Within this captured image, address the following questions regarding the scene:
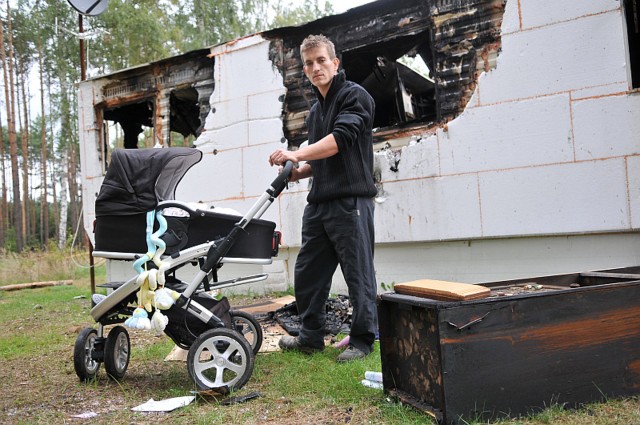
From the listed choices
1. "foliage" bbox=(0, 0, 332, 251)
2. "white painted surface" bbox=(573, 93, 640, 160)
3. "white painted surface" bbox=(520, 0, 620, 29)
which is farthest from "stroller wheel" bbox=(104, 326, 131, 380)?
"foliage" bbox=(0, 0, 332, 251)

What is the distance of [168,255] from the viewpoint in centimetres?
294

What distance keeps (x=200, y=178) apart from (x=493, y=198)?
409 centimetres

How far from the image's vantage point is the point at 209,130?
23.9 ft

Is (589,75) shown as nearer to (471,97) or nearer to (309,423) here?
(471,97)

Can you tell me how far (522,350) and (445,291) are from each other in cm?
40

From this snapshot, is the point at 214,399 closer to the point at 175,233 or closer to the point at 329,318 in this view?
the point at 175,233

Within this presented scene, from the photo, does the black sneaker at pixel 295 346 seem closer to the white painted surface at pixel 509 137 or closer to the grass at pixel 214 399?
the grass at pixel 214 399

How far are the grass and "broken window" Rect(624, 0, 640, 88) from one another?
387 centimetres

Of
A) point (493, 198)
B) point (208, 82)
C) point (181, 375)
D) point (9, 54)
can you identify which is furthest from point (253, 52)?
point (9, 54)

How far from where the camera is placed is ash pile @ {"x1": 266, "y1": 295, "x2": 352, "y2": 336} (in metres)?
4.34

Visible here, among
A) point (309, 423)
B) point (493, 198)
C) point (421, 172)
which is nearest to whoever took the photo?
point (309, 423)

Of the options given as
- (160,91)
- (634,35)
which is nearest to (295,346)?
(634,35)

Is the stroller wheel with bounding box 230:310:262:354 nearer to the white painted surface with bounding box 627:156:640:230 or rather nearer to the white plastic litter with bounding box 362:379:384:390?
the white plastic litter with bounding box 362:379:384:390

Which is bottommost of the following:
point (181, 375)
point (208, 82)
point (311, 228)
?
point (181, 375)
